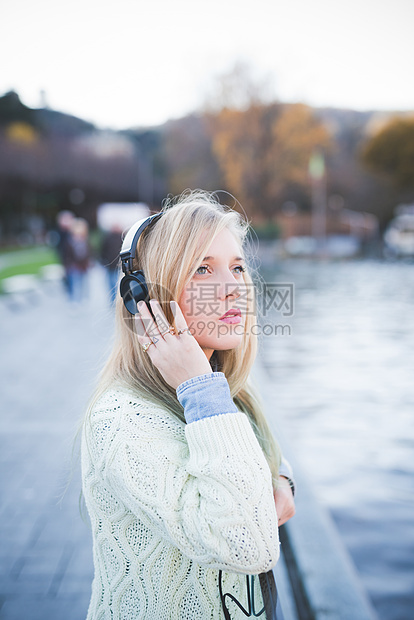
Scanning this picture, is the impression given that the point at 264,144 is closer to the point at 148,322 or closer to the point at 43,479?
the point at 43,479

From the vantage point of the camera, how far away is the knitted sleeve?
132cm

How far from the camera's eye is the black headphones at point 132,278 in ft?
5.48

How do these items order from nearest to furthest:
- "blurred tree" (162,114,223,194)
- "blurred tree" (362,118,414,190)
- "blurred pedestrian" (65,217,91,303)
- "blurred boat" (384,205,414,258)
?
"blurred pedestrian" (65,217,91,303) → "blurred boat" (384,205,414,258) → "blurred tree" (362,118,414,190) → "blurred tree" (162,114,223,194)

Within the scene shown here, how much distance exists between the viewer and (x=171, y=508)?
1346 mm

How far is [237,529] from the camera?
1.33 meters

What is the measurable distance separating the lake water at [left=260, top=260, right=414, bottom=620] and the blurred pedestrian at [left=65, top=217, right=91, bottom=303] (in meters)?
4.74

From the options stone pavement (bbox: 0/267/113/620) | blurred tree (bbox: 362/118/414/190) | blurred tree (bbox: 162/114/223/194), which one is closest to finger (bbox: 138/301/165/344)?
stone pavement (bbox: 0/267/113/620)

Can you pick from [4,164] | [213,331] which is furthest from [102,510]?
[4,164]

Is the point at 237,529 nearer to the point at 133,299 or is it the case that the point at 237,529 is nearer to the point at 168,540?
the point at 168,540

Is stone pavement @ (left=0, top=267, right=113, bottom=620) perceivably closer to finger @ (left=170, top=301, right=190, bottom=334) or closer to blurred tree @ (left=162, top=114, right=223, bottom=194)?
finger @ (left=170, top=301, right=190, bottom=334)

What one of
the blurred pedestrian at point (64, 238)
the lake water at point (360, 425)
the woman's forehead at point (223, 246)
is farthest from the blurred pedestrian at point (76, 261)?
the woman's forehead at point (223, 246)

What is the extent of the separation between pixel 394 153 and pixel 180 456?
5224 centimetres

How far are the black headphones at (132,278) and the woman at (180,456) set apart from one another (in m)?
0.04

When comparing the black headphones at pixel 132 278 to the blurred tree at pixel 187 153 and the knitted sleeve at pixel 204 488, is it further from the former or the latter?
the blurred tree at pixel 187 153
